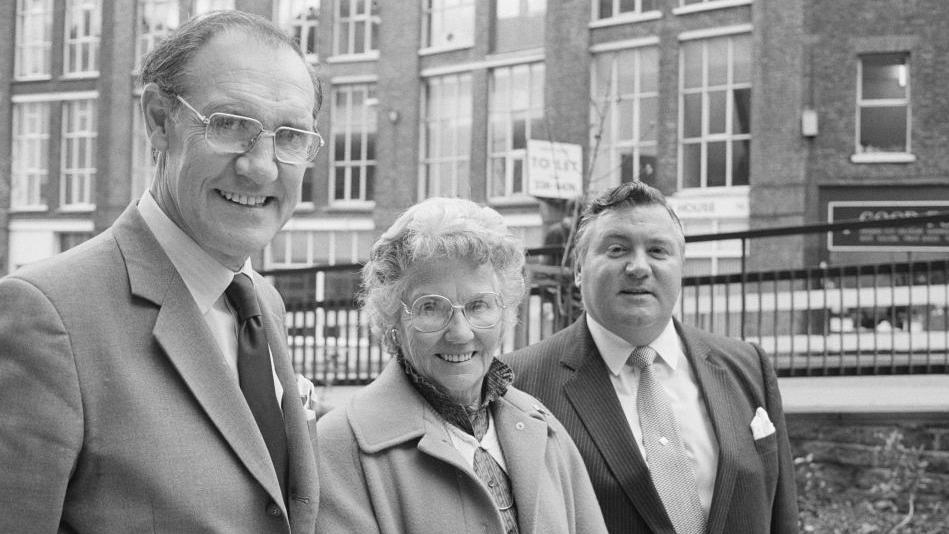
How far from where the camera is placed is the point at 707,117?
18.6 meters

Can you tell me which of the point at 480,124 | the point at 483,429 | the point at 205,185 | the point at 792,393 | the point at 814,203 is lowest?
the point at 792,393

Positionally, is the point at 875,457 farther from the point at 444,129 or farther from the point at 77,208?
the point at 77,208

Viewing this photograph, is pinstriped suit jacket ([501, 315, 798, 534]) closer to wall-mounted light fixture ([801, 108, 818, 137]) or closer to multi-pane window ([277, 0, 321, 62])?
wall-mounted light fixture ([801, 108, 818, 137])

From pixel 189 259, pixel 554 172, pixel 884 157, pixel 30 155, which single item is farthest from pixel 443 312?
pixel 30 155

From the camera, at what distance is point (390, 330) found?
88.0 inches

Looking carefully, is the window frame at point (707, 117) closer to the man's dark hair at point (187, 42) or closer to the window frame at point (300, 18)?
the window frame at point (300, 18)

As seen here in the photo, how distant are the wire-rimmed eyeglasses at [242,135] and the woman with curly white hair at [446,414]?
1.47ft

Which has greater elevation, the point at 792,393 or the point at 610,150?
the point at 610,150

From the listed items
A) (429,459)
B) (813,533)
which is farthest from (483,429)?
(813,533)

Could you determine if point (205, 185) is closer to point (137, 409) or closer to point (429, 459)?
point (137, 409)

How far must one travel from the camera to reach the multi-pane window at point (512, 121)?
70.0 feet

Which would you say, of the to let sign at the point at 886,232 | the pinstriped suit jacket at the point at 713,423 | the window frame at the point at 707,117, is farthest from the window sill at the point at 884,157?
the pinstriped suit jacket at the point at 713,423

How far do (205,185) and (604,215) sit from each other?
140 cm

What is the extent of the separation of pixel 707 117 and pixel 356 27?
969 centimetres
